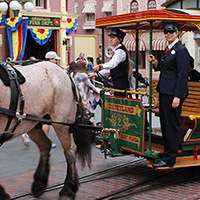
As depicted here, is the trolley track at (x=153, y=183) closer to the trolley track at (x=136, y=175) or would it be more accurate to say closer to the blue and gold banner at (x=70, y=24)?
the trolley track at (x=136, y=175)

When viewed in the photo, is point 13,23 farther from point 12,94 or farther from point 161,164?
point 12,94

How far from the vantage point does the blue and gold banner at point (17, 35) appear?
2100 cm

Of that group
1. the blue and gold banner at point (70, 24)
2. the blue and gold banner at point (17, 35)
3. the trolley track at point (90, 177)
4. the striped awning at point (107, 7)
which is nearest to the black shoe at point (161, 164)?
the trolley track at point (90, 177)

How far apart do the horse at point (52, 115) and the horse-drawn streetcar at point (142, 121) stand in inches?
27.4

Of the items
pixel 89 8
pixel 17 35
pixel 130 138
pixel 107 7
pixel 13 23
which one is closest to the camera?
pixel 130 138

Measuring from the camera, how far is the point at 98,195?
5504 mm

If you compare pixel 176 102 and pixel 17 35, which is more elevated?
pixel 17 35

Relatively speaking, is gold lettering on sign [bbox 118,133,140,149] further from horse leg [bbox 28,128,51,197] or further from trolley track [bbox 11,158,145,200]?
horse leg [bbox 28,128,51,197]

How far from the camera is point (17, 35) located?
70.2 ft

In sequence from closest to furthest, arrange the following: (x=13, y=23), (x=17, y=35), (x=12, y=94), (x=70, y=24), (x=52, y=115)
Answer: (x=12, y=94), (x=52, y=115), (x=13, y=23), (x=17, y=35), (x=70, y=24)

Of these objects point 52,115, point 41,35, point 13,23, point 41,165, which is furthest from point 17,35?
point 52,115

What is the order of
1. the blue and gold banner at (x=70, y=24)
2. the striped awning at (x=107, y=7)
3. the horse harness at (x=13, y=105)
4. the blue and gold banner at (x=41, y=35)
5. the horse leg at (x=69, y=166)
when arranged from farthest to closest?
1. the striped awning at (x=107, y=7)
2. the blue and gold banner at (x=70, y=24)
3. the blue and gold banner at (x=41, y=35)
4. the horse leg at (x=69, y=166)
5. the horse harness at (x=13, y=105)

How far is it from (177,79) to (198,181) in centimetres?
163

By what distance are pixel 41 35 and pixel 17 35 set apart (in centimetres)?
253
